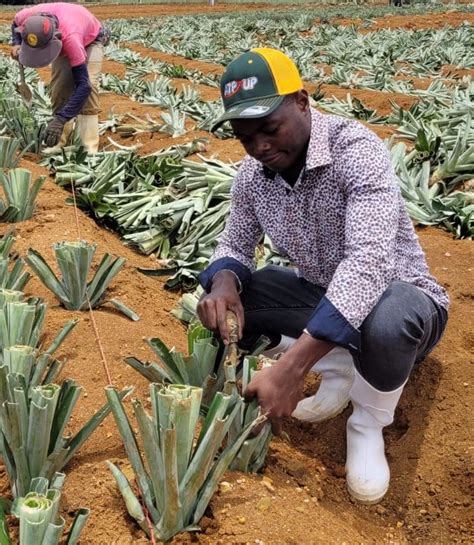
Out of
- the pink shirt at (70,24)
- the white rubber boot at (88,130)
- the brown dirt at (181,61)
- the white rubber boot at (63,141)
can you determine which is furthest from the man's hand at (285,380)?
the brown dirt at (181,61)

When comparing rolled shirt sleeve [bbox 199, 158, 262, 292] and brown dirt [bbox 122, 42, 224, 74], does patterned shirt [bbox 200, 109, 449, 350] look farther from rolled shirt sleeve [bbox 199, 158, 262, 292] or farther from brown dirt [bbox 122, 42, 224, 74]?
brown dirt [bbox 122, 42, 224, 74]

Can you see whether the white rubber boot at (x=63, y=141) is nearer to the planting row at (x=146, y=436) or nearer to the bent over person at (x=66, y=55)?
the bent over person at (x=66, y=55)

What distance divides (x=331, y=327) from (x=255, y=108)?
639 mm

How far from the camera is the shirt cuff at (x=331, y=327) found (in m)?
1.98

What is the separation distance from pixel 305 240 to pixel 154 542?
1102mm

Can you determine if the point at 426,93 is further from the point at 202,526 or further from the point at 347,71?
the point at 202,526

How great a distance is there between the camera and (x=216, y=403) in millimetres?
1851

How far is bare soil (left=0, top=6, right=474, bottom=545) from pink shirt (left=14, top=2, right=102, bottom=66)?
2732 mm

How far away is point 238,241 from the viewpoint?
266 centimetres

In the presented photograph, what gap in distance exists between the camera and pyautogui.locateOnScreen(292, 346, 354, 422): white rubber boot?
2.54 meters

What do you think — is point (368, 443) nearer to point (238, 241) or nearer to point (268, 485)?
point (268, 485)

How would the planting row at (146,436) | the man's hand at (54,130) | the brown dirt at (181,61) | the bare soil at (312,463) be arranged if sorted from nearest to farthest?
the planting row at (146,436)
the bare soil at (312,463)
the man's hand at (54,130)
the brown dirt at (181,61)

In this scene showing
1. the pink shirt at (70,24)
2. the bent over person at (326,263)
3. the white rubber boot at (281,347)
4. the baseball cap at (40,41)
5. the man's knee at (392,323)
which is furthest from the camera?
the pink shirt at (70,24)

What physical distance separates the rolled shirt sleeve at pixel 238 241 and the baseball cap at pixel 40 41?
136 inches
